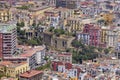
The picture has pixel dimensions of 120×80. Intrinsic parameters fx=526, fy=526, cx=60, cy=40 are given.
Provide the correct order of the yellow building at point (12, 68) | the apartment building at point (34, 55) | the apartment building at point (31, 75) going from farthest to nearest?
the apartment building at point (34, 55), the yellow building at point (12, 68), the apartment building at point (31, 75)

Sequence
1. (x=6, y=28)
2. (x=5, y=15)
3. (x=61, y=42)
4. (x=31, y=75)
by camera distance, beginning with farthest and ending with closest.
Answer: (x=5, y=15) → (x=61, y=42) → (x=6, y=28) → (x=31, y=75)

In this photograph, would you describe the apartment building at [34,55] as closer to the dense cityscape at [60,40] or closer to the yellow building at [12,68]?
the dense cityscape at [60,40]

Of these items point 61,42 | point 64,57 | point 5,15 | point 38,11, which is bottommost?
point 64,57

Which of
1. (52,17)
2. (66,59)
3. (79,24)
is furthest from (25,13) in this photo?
(66,59)

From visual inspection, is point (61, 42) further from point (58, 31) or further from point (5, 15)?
point (5, 15)

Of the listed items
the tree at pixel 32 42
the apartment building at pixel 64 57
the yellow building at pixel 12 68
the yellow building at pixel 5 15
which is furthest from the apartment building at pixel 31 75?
the yellow building at pixel 5 15

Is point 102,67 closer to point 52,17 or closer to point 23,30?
point 23,30

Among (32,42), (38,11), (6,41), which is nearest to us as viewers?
(6,41)

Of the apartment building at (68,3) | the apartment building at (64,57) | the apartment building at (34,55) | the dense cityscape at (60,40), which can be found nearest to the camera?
the dense cityscape at (60,40)

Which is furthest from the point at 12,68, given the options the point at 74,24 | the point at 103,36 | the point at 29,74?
the point at 74,24

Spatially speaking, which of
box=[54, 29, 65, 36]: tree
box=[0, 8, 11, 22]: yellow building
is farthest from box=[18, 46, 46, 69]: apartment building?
box=[0, 8, 11, 22]: yellow building
